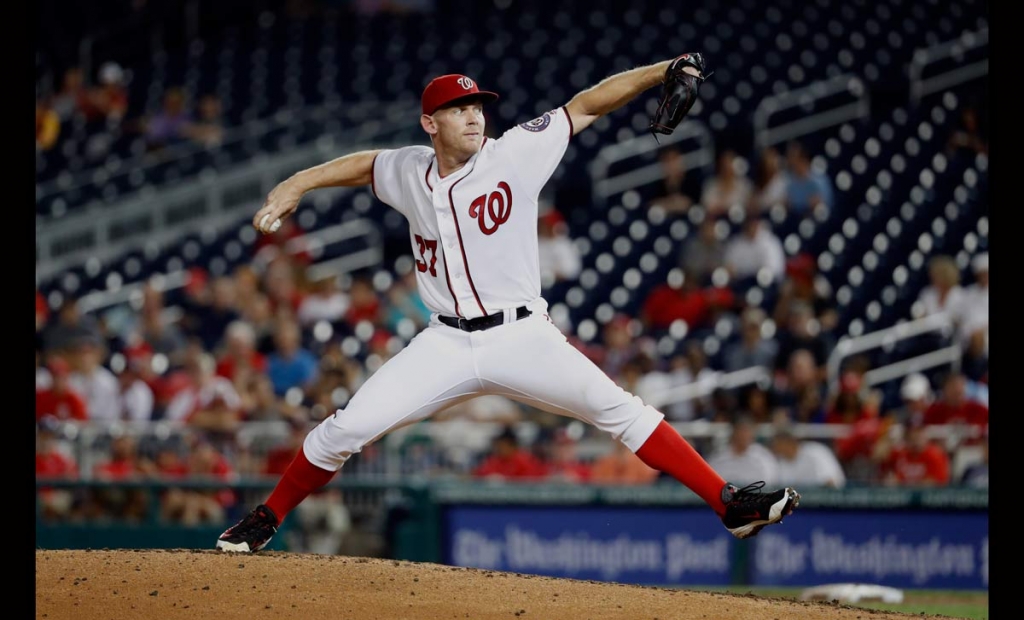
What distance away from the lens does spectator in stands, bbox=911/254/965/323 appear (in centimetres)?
1022

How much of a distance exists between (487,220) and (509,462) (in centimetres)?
443

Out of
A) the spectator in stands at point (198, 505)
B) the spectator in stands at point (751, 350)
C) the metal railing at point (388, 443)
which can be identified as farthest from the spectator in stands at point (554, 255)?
the spectator in stands at point (198, 505)

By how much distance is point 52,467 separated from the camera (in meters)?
9.10

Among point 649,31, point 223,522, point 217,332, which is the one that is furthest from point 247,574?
point 649,31

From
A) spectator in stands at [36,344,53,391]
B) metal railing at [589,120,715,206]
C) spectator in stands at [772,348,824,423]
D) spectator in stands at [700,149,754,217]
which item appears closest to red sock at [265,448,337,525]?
spectator in stands at [772,348,824,423]

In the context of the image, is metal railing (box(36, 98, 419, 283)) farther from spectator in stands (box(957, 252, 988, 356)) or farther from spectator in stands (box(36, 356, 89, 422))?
spectator in stands (box(957, 252, 988, 356))

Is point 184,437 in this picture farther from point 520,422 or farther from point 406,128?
point 406,128

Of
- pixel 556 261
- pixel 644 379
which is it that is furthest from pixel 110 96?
pixel 644 379

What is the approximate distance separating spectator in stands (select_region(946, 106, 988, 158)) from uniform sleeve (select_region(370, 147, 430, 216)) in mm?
9042

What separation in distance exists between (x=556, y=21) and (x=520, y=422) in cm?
866

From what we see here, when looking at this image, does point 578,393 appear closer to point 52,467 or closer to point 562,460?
point 562,460

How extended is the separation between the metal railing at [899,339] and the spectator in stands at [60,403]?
500cm

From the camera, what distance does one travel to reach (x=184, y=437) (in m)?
9.09

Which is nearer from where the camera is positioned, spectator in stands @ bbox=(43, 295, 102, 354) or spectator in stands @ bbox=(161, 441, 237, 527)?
spectator in stands @ bbox=(161, 441, 237, 527)
